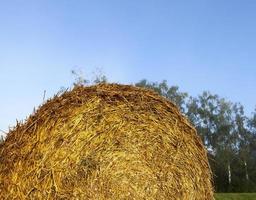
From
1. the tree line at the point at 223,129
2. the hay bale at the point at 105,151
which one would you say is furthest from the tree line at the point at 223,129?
the hay bale at the point at 105,151

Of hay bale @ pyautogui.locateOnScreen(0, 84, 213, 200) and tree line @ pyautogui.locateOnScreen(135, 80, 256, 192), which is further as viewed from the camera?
tree line @ pyautogui.locateOnScreen(135, 80, 256, 192)

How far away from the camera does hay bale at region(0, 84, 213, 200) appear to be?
621 cm

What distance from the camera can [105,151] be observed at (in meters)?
6.67

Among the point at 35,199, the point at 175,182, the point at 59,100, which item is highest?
the point at 59,100

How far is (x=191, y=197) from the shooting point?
726cm

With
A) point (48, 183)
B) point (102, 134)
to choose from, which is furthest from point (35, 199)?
point (102, 134)

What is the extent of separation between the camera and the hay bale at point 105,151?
6.21 meters

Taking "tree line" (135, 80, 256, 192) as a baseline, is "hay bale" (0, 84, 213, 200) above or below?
below

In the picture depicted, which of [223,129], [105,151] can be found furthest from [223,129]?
[105,151]

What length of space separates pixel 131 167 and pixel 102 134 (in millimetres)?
639

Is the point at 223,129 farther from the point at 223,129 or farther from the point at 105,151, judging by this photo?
the point at 105,151

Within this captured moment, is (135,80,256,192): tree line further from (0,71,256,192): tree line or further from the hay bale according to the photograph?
the hay bale

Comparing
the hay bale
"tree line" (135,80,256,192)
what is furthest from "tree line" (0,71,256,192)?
the hay bale

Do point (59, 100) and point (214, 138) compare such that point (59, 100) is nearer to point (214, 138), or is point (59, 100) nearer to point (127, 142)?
point (127, 142)
